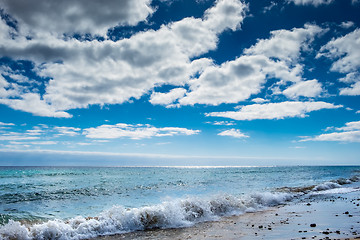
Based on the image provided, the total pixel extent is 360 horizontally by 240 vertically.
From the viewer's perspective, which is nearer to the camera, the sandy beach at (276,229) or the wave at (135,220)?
the sandy beach at (276,229)

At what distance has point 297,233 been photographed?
33.2ft

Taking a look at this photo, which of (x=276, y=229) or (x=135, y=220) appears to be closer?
(x=276, y=229)

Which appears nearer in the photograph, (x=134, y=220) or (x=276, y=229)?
(x=276, y=229)

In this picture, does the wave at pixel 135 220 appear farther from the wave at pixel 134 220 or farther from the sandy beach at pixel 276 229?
the sandy beach at pixel 276 229

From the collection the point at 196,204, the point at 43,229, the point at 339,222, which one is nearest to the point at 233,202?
the point at 196,204

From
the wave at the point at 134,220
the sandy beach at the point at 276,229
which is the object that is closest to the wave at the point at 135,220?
the wave at the point at 134,220

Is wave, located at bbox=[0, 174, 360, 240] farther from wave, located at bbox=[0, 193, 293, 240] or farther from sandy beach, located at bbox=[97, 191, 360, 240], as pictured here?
sandy beach, located at bbox=[97, 191, 360, 240]

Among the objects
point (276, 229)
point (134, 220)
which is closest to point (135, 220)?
point (134, 220)

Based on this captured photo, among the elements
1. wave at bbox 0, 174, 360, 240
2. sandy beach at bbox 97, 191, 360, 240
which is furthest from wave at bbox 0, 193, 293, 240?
sandy beach at bbox 97, 191, 360, 240

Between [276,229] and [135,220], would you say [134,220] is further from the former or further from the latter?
[276,229]

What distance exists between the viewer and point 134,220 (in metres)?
12.7

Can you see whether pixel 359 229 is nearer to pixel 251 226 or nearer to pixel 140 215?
pixel 251 226

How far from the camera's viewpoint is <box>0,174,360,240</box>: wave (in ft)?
34.9

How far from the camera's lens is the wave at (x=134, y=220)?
1065 centimetres
